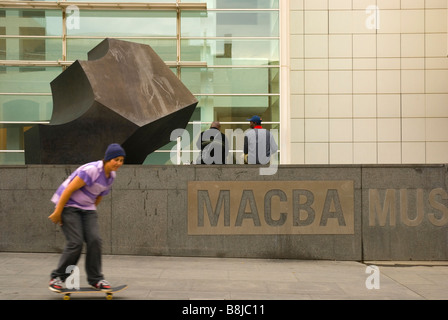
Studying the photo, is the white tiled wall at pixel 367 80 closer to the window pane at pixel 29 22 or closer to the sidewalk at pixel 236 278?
the window pane at pixel 29 22

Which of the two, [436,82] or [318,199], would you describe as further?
[436,82]

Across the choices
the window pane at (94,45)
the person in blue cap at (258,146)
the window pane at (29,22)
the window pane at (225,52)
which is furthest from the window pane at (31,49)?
the person in blue cap at (258,146)

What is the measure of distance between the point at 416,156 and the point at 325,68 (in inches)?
176

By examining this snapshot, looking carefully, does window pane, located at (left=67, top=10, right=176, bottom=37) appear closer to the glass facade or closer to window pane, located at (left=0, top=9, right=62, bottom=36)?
the glass facade

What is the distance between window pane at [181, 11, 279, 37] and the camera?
21.2 m

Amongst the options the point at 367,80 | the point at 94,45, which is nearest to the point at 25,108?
the point at 94,45

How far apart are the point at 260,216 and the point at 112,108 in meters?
2.87

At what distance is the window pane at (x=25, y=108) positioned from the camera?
817 inches

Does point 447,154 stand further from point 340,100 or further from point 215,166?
point 215,166

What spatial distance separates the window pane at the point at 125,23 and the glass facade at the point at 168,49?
0.11ft

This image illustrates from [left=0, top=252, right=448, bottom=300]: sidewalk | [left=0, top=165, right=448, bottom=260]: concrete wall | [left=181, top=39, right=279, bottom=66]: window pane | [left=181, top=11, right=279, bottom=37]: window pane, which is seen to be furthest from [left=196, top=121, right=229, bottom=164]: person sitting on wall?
[left=181, top=11, right=279, bottom=37]: window pane

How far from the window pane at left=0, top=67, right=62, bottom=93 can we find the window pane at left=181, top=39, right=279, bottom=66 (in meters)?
4.63
